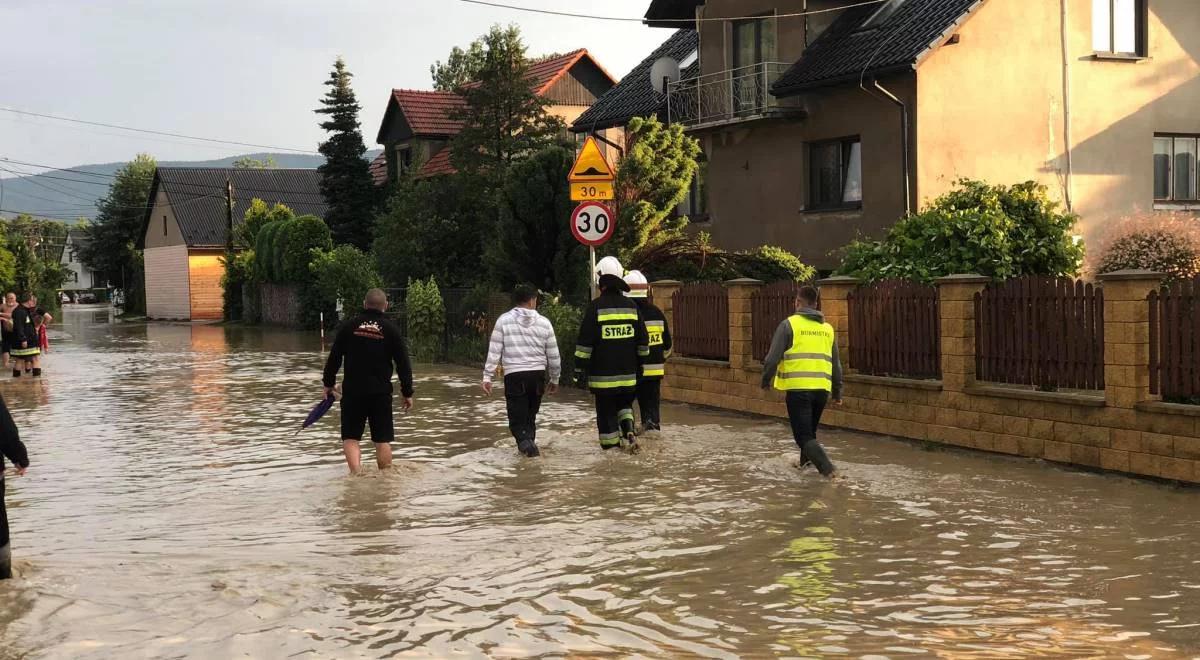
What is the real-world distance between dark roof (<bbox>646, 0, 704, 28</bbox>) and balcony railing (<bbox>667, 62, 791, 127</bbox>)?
225 centimetres

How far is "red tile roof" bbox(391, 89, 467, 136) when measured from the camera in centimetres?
4853

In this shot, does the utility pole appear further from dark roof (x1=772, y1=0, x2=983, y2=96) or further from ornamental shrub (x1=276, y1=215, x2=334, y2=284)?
dark roof (x1=772, y1=0, x2=983, y2=96)

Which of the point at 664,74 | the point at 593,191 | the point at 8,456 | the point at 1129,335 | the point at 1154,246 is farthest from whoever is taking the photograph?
the point at 664,74

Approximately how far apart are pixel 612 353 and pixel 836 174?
13.8 m

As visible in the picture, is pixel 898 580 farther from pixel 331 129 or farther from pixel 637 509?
pixel 331 129

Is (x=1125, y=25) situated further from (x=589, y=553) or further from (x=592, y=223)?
(x=589, y=553)

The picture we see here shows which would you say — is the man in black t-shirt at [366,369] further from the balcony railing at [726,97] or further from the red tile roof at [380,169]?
the red tile roof at [380,169]

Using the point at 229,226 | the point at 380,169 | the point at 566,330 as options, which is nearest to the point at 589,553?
the point at 566,330

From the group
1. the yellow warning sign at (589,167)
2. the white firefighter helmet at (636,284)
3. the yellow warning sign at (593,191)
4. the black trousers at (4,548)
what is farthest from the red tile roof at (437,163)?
the black trousers at (4,548)

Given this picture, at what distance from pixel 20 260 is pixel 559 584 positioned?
64.4m

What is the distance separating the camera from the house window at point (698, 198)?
28766 mm

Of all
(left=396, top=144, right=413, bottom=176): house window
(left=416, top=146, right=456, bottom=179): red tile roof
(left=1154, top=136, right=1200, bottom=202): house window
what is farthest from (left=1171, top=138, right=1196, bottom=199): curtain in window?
(left=396, top=144, right=413, bottom=176): house window

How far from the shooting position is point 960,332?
12891 mm

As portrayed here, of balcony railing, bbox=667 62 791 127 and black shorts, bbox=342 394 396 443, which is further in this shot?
balcony railing, bbox=667 62 791 127
